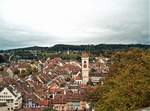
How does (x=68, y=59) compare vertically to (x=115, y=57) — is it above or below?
below

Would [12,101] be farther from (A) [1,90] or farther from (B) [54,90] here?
(B) [54,90]

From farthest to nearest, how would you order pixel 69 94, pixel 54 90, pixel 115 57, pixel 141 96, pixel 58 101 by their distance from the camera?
pixel 54 90
pixel 69 94
pixel 58 101
pixel 115 57
pixel 141 96

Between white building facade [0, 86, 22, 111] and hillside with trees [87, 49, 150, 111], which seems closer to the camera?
hillside with trees [87, 49, 150, 111]

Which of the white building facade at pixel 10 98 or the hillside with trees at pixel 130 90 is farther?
the white building facade at pixel 10 98

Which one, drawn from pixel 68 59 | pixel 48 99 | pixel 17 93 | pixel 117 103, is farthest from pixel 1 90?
pixel 68 59

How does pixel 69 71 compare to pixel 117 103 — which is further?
pixel 69 71

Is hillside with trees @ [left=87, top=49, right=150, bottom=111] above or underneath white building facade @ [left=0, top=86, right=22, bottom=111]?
above

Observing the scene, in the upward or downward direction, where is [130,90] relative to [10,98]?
upward

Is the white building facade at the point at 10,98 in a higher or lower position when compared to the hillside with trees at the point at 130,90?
lower

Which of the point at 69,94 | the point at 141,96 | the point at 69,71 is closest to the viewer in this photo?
the point at 141,96

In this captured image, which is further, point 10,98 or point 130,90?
point 10,98
